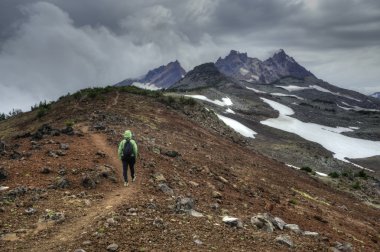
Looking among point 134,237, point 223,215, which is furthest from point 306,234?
point 134,237

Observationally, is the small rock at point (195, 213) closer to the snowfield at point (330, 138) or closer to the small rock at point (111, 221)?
the small rock at point (111, 221)

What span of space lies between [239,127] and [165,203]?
55.6 metres

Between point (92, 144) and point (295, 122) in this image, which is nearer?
point (92, 144)

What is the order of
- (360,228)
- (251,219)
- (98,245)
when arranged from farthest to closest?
(360,228) → (251,219) → (98,245)

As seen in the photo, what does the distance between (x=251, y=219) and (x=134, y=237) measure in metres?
5.53

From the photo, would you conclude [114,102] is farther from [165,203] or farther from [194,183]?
[165,203]

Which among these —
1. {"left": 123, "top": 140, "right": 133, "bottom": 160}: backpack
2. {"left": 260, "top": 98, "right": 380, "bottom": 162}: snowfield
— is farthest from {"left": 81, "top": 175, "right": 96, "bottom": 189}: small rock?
{"left": 260, "top": 98, "right": 380, "bottom": 162}: snowfield

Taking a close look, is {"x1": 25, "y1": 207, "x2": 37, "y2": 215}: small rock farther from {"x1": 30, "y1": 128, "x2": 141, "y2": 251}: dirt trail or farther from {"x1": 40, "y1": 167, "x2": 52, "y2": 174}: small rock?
{"x1": 40, "y1": 167, "x2": 52, "y2": 174}: small rock

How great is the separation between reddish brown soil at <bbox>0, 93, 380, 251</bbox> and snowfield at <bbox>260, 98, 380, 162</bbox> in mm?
41685

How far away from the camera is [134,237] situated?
43.5 ft

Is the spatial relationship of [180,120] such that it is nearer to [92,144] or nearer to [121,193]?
[92,144]

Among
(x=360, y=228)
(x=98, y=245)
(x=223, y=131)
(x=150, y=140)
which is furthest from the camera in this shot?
(x=223, y=131)

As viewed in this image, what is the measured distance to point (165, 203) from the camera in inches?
665

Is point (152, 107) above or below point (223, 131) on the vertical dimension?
above
